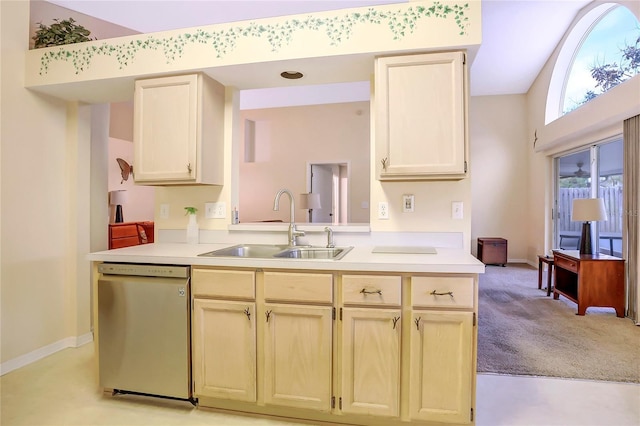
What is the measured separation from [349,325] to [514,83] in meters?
6.65

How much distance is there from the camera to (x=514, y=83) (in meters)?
6.53

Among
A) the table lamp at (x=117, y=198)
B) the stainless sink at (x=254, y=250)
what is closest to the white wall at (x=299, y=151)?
the table lamp at (x=117, y=198)

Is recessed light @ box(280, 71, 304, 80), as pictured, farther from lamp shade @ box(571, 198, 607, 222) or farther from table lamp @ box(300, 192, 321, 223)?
table lamp @ box(300, 192, 321, 223)

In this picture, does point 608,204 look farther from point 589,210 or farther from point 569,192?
point 569,192

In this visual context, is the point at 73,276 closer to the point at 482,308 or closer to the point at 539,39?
the point at 482,308

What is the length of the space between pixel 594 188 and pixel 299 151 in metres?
5.06

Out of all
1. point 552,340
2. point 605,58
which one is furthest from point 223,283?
point 605,58

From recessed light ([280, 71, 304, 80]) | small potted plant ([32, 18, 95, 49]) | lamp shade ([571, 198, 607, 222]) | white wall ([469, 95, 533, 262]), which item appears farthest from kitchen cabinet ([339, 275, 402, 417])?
white wall ([469, 95, 533, 262])

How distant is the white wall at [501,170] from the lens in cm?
688

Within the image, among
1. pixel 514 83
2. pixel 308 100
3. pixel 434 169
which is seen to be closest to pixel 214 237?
pixel 434 169

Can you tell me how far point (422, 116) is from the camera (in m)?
1.95

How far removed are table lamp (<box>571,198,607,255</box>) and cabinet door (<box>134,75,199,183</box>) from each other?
4099 mm

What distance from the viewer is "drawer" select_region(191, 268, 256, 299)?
1.82 meters

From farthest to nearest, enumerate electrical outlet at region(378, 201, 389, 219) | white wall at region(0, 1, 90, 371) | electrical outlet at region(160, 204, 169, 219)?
electrical outlet at region(160, 204, 169, 219) < white wall at region(0, 1, 90, 371) < electrical outlet at region(378, 201, 389, 219)
